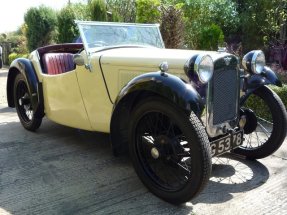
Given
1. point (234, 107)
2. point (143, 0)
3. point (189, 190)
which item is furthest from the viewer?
point (143, 0)

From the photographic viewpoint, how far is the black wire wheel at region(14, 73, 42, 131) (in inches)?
192

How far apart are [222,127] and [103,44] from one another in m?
1.63

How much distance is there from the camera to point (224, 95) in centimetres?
325

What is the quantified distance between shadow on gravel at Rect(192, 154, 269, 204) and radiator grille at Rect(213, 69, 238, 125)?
0.54 metres

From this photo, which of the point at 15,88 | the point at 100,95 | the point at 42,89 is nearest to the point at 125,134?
the point at 100,95

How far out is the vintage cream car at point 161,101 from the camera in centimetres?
275

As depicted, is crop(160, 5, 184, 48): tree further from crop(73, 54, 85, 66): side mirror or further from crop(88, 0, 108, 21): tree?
crop(73, 54, 85, 66): side mirror

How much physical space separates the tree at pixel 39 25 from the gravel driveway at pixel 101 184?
10.6 metres

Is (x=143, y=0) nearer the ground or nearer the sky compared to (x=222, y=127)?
nearer the sky

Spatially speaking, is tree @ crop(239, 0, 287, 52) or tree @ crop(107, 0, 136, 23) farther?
tree @ crop(107, 0, 136, 23)

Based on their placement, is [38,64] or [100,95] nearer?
[100,95]

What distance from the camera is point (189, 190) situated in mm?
2709

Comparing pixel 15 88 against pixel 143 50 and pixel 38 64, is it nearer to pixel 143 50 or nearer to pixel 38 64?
pixel 38 64

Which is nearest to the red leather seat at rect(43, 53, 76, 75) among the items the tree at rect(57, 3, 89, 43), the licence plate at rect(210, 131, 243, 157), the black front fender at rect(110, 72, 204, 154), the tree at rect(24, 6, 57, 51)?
the black front fender at rect(110, 72, 204, 154)
